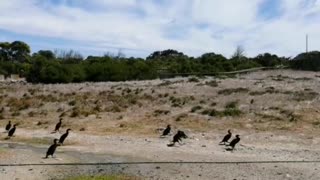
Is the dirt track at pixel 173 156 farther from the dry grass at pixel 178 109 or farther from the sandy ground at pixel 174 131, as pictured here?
the dry grass at pixel 178 109

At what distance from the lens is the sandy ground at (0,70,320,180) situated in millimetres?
18484

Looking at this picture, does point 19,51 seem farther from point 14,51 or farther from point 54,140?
point 54,140

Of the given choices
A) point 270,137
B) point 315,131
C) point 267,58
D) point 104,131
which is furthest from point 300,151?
point 267,58

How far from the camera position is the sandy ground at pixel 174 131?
18.5m

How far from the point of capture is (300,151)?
22281 mm

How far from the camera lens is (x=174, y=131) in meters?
27.9

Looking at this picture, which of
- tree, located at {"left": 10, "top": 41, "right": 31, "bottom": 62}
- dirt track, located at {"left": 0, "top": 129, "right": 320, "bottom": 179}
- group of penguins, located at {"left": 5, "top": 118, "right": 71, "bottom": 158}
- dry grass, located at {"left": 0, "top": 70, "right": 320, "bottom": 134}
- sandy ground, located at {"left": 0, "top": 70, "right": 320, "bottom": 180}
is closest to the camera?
dirt track, located at {"left": 0, "top": 129, "right": 320, "bottom": 179}

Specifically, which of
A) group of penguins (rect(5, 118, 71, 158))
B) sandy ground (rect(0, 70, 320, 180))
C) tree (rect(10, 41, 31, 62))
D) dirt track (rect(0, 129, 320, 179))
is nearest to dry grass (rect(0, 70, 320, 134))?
sandy ground (rect(0, 70, 320, 180))

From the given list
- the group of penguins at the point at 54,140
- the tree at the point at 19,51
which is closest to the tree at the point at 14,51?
the tree at the point at 19,51

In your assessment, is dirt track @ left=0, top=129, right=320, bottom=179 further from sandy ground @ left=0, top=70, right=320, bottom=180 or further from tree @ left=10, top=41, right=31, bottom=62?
tree @ left=10, top=41, right=31, bottom=62

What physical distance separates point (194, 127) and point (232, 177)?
12399 millimetres

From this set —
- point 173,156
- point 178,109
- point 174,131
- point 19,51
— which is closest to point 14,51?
point 19,51

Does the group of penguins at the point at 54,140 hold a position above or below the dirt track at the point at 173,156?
above

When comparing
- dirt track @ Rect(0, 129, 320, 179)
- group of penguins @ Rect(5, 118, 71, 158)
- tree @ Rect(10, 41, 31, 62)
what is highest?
tree @ Rect(10, 41, 31, 62)
